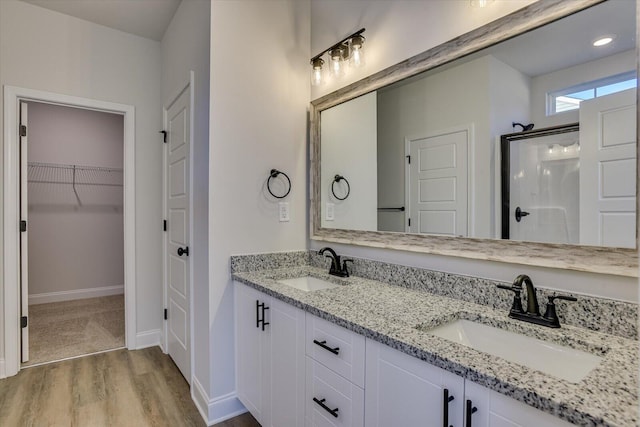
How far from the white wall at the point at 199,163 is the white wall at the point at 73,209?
2.71 meters

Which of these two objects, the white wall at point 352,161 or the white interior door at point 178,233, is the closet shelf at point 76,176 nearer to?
the white interior door at point 178,233

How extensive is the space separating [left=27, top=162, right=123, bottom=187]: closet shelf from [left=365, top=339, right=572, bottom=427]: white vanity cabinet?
15.3 feet

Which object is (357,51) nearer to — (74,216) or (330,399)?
(330,399)

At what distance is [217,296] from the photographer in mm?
1959

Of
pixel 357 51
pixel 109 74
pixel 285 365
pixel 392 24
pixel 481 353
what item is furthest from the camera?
pixel 109 74

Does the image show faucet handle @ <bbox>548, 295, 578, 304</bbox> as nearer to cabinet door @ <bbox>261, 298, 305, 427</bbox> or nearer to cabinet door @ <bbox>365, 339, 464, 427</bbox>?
cabinet door @ <bbox>365, 339, 464, 427</bbox>

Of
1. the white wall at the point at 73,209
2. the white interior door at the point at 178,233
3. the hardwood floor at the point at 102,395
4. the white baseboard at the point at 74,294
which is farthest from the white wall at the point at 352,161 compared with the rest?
the white baseboard at the point at 74,294

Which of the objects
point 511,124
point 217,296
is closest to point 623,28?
point 511,124

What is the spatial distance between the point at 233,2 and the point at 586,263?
7.09 ft

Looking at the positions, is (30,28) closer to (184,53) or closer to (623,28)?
(184,53)

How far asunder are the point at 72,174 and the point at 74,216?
21.2 inches

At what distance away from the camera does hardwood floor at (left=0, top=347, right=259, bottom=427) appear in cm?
199

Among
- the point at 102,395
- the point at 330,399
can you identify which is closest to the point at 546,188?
the point at 330,399

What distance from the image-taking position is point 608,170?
3.52 feet
